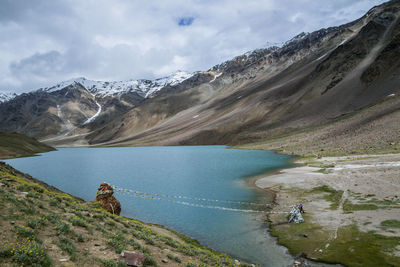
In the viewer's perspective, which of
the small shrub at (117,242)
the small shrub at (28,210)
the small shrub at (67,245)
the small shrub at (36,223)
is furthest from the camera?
the small shrub at (28,210)

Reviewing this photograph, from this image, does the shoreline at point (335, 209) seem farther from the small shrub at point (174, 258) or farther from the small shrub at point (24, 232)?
the small shrub at point (24, 232)

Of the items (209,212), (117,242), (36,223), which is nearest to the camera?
(36,223)

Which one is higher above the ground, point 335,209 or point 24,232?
point 24,232

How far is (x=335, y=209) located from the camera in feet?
74.8

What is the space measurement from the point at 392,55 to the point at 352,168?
98.6m

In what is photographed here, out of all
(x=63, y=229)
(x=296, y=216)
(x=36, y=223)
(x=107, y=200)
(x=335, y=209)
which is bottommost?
(x=296, y=216)

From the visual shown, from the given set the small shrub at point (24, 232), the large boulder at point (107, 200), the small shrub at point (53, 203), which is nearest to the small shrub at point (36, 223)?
the small shrub at point (24, 232)

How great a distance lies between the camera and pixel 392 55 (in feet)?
361

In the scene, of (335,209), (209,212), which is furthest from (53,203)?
(335,209)

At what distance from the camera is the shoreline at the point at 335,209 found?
16312 millimetres

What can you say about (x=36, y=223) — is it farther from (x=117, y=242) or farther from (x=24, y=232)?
(x=117, y=242)

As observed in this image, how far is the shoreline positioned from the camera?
1631 cm

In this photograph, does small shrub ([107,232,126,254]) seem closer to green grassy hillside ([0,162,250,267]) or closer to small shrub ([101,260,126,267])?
green grassy hillside ([0,162,250,267])

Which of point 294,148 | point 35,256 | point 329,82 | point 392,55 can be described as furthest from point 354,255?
point 329,82
